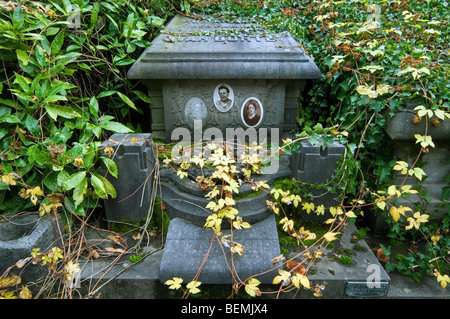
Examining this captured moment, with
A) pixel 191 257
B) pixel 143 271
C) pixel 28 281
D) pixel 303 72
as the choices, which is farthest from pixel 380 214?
pixel 28 281

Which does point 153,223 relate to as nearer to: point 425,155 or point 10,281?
point 10,281

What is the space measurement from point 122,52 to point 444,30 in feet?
12.4

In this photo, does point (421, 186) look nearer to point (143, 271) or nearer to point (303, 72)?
point (303, 72)

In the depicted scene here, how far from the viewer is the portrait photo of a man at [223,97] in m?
3.09

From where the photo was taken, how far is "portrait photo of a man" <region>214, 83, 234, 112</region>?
3.09 metres

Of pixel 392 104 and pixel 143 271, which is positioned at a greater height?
pixel 392 104

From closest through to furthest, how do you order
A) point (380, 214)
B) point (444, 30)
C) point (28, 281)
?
point (28, 281), point (380, 214), point (444, 30)

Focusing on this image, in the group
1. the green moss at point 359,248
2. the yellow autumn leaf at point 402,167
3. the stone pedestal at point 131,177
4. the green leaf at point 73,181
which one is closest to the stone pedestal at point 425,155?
the yellow autumn leaf at point 402,167

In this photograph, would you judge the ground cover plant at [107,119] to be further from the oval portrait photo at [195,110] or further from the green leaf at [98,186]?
the oval portrait photo at [195,110]

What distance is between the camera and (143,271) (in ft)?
7.00

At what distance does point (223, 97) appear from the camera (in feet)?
10.3

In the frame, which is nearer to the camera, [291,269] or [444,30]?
[291,269]

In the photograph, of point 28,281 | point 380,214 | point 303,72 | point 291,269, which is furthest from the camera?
point 303,72

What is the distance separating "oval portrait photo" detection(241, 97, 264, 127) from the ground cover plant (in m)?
0.80
